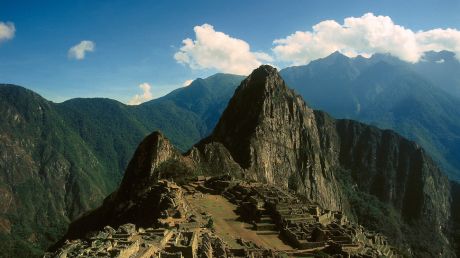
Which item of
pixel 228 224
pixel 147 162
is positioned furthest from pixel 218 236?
pixel 147 162

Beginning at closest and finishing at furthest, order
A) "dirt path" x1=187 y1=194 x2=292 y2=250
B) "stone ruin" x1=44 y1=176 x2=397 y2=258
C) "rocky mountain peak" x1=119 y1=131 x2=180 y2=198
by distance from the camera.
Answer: "stone ruin" x1=44 y1=176 x2=397 y2=258 < "dirt path" x1=187 y1=194 x2=292 y2=250 < "rocky mountain peak" x1=119 y1=131 x2=180 y2=198

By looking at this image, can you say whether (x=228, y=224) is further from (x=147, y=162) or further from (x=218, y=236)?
(x=147, y=162)

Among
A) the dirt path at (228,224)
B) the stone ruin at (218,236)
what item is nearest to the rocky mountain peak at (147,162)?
the stone ruin at (218,236)

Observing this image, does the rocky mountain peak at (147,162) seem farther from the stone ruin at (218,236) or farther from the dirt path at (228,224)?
the dirt path at (228,224)

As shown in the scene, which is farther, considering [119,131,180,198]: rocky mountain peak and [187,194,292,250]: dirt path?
[119,131,180,198]: rocky mountain peak

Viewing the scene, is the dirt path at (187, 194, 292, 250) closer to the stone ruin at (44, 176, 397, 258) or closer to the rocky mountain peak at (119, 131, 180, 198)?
the stone ruin at (44, 176, 397, 258)

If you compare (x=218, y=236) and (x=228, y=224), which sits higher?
(x=218, y=236)

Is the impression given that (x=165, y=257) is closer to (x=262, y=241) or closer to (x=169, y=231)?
(x=169, y=231)

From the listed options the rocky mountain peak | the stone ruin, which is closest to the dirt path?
the stone ruin

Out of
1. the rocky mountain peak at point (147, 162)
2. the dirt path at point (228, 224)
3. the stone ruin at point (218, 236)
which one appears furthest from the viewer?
the rocky mountain peak at point (147, 162)
